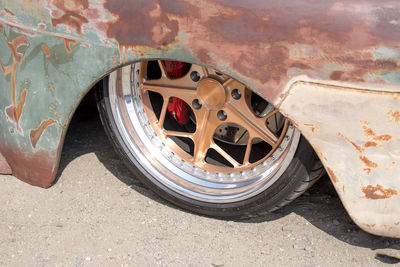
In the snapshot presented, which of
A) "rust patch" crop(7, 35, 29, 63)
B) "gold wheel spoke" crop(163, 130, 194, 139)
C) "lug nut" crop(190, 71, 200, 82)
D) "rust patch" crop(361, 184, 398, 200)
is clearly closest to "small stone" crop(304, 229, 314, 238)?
"rust patch" crop(361, 184, 398, 200)

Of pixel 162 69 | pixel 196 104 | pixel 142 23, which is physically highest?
pixel 142 23

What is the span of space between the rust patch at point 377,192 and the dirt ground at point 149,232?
0.41 m

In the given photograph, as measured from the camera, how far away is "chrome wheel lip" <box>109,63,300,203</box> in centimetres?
230

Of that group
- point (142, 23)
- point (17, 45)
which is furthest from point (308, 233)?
point (17, 45)

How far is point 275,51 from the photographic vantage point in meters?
1.78

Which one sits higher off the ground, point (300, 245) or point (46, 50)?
point (46, 50)

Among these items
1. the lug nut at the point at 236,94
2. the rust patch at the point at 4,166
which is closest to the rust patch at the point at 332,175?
the lug nut at the point at 236,94

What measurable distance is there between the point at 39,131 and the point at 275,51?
1267 millimetres

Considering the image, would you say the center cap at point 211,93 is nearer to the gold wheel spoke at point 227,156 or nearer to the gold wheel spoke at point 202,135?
the gold wheel spoke at point 202,135

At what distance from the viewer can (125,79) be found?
2434 mm

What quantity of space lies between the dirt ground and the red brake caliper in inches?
16.1

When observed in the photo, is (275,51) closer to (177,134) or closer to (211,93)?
(211,93)

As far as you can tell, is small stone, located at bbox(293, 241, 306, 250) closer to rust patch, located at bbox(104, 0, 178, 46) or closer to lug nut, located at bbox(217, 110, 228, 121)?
lug nut, located at bbox(217, 110, 228, 121)

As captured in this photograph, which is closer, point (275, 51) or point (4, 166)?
point (275, 51)
